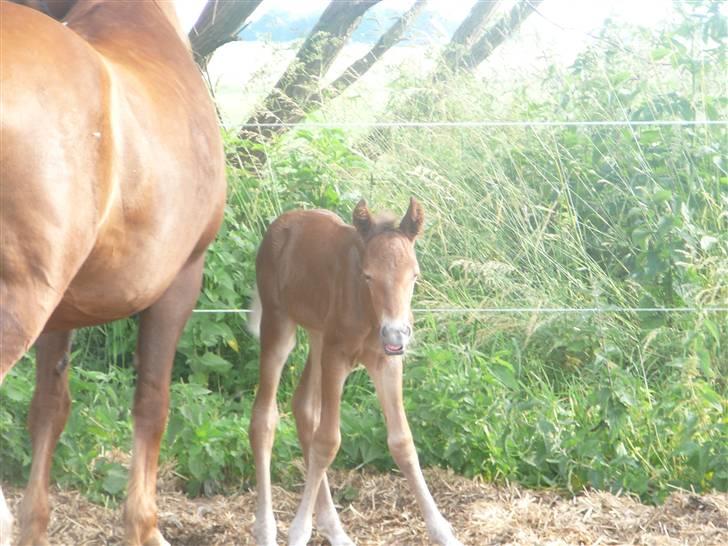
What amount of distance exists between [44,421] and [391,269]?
4.26 ft

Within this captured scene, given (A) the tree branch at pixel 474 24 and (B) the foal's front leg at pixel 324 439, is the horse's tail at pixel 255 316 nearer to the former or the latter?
(B) the foal's front leg at pixel 324 439

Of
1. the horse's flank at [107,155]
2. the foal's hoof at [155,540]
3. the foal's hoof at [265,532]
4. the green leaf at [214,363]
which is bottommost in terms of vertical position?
the green leaf at [214,363]

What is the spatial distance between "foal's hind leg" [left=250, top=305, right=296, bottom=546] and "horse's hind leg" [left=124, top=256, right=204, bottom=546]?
542mm

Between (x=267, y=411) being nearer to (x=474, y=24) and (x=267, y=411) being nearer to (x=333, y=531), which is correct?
(x=333, y=531)

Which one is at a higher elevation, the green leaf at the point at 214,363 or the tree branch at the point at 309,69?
the tree branch at the point at 309,69

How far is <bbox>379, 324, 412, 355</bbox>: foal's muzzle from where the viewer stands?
12.2ft

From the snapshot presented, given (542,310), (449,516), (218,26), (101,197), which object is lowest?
(449,516)

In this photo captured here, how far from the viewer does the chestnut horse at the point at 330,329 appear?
3.90 metres

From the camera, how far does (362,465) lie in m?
4.89

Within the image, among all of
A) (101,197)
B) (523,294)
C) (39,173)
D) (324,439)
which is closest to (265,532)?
(324,439)

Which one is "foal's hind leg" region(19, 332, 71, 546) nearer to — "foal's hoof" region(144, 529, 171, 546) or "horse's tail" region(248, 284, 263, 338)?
"foal's hoof" region(144, 529, 171, 546)

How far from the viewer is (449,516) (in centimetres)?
448

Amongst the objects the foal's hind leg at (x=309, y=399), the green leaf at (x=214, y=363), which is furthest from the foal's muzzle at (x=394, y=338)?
the green leaf at (x=214, y=363)

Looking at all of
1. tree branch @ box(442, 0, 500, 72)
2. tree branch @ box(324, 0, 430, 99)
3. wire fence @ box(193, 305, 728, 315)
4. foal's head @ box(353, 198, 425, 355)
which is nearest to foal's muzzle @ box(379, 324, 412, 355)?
foal's head @ box(353, 198, 425, 355)
